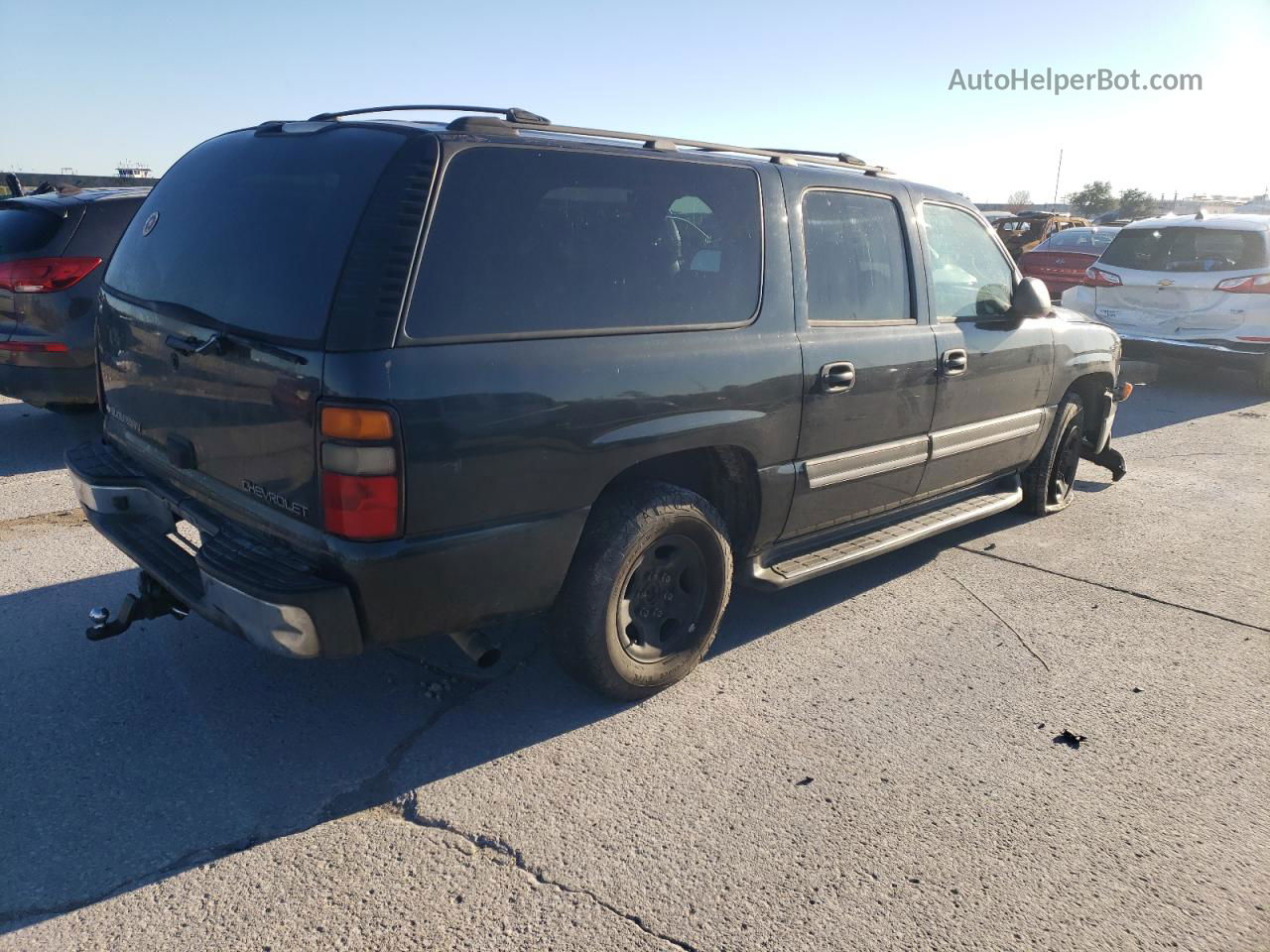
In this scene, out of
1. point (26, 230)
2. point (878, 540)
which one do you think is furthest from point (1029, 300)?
point (26, 230)

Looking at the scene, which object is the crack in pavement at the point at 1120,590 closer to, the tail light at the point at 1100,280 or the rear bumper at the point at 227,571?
the rear bumper at the point at 227,571

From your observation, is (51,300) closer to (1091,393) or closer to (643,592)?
(643,592)

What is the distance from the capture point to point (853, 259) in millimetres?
4016

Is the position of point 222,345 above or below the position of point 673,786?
above

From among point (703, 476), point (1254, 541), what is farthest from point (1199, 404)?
point (703, 476)

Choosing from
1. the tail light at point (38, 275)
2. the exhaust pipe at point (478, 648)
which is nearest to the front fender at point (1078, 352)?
the exhaust pipe at point (478, 648)

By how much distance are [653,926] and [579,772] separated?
0.71 m

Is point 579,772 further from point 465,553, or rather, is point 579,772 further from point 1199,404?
point 1199,404

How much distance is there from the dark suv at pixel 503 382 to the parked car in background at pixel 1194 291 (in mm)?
7005

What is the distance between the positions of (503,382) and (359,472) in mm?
484

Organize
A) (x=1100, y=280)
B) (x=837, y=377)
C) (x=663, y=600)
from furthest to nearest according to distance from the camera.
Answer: (x=1100, y=280), (x=837, y=377), (x=663, y=600)

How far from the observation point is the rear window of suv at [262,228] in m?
2.68

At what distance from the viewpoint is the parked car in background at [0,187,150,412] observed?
5984mm

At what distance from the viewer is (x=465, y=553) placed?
9.11ft
